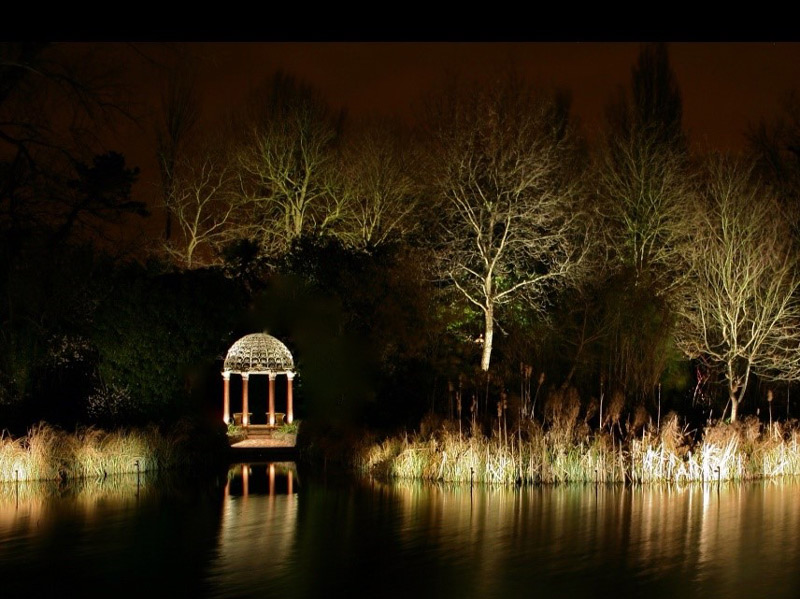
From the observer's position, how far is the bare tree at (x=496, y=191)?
87.2 ft

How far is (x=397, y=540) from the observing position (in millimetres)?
12688

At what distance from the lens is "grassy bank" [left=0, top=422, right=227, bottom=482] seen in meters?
17.7

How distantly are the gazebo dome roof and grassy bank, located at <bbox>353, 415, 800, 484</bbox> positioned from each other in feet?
30.3

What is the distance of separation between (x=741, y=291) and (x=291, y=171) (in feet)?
49.4

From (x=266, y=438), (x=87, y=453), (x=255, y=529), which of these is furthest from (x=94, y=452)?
(x=266, y=438)

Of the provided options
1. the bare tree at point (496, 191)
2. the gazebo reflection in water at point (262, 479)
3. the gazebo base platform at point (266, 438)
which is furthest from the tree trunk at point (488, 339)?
the gazebo reflection in water at point (262, 479)

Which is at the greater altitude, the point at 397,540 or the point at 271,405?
the point at 271,405

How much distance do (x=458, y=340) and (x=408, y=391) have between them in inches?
113

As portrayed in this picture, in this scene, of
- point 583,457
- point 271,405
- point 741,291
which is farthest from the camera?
point 271,405

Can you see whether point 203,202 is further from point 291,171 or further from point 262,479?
point 262,479

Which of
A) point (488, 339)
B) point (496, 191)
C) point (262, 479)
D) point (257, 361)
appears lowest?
point (262, 479)

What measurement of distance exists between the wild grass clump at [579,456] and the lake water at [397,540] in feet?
1.71

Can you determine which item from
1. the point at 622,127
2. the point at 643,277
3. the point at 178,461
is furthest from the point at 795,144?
the point at 178,461

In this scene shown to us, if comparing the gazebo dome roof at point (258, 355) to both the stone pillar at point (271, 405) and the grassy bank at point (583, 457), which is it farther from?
the grassy bank at point (583, 457)
